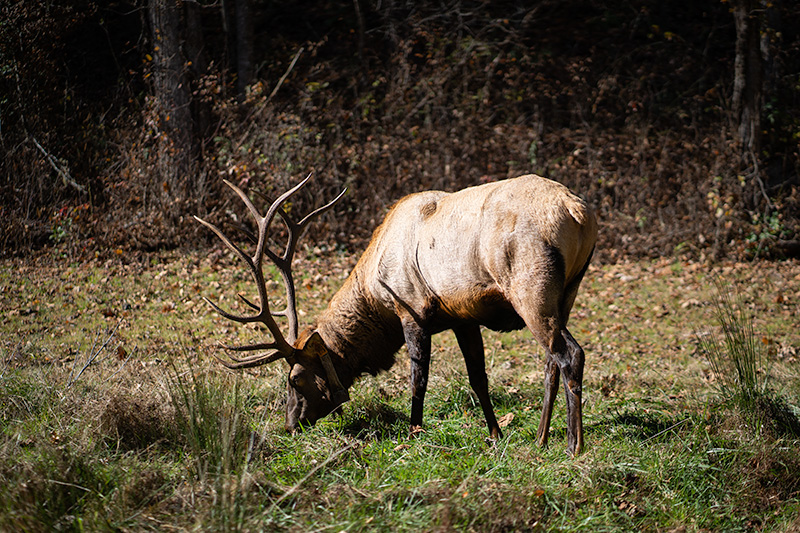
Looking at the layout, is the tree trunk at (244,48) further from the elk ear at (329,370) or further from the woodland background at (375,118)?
the elk ear at (329,370)

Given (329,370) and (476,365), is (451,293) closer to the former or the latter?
(476,365)

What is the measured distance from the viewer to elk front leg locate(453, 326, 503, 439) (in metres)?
4.80

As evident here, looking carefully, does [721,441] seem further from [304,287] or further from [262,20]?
[262,20]

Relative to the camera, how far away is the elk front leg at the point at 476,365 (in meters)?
4.80

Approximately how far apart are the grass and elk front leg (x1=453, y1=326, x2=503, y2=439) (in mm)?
161

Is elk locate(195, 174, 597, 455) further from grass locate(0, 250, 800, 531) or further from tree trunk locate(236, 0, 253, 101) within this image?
tree trunk locate(236, 0, 253, 101)

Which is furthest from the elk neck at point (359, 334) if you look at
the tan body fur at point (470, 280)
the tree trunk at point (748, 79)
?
the tree trunk at point (748, 79)

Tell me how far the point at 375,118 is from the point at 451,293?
8.67m

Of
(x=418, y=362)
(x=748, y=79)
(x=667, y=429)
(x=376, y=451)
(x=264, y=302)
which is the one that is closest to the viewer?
(x=376, y=451)

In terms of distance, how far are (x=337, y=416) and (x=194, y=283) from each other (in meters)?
4.57

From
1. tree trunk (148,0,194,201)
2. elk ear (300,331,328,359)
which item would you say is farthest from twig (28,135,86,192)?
elk ear (300,331,328,359)

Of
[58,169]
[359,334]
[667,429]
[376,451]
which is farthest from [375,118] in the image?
[667,429]

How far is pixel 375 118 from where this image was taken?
12.6 metres

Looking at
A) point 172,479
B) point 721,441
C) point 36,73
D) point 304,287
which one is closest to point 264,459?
point 172,479
